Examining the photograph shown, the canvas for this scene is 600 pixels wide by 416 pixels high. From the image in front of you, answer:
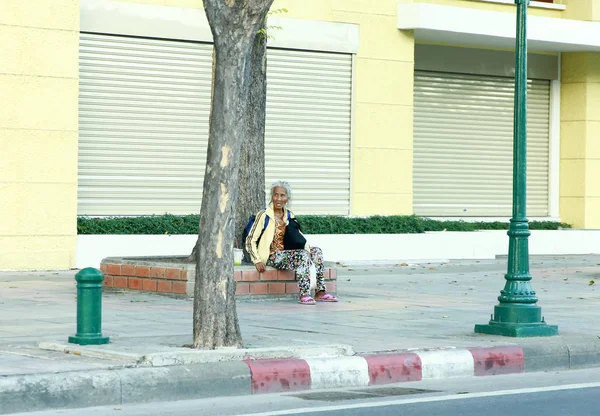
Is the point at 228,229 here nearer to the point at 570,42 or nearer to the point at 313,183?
the point at 313,183

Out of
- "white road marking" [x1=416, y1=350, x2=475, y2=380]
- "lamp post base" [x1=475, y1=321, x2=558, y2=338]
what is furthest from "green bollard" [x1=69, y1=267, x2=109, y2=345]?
"lamp post base" [x1=475, y1=321, x2=558, y2=338]

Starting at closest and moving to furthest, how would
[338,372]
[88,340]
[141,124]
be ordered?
[338,372] < [88,340] < [141,124]

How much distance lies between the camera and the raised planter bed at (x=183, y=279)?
14344 millimetres

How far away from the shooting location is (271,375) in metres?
9.21

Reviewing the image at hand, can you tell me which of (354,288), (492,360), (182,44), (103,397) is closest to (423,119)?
(182,44)

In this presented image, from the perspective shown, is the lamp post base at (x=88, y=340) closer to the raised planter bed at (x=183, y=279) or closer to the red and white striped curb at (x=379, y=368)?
the red and white striped curb at (x=379, y=368)

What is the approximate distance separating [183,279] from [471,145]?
41.3 ft

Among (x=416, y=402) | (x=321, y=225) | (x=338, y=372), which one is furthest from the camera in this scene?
(x=321, y=225)

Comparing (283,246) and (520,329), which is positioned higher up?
(283,246)

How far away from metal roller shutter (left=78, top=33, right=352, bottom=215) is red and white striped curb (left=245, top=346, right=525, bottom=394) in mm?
10908

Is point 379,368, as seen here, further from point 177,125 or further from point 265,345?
point 177,125

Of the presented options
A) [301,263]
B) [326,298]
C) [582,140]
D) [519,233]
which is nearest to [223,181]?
[519,233]

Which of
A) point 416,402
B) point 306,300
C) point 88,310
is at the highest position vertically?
point 88,310

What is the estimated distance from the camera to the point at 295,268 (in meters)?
14.2
